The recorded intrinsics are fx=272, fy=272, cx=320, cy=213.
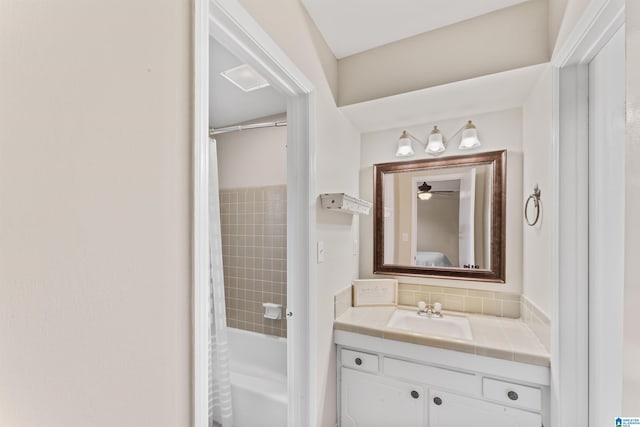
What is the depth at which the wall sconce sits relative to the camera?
5.84ft

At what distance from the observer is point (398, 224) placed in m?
2.05

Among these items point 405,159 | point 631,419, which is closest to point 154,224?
point 631,419

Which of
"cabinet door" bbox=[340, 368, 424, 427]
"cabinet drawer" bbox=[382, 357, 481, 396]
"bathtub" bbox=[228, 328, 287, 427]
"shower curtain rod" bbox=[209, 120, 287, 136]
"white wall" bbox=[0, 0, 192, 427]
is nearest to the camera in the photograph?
"white wall" bbox=[0, 0, 192, 427]

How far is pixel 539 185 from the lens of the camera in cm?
142

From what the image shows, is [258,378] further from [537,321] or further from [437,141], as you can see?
[437,141]

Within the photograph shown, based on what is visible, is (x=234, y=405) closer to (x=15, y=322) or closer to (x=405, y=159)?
(x=15, y=322)

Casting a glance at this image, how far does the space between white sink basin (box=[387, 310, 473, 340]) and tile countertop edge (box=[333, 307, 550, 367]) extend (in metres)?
0.05

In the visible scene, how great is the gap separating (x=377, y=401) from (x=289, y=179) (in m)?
1.35

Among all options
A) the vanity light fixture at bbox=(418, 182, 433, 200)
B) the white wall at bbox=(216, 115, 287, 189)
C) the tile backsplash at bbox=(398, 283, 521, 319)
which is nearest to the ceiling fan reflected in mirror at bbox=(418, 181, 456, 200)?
the vanity light fixture at bbox=(418, 182, 433, 200)

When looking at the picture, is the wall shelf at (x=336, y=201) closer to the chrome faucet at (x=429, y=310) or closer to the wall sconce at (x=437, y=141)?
the wall sconce at (x=437, y=141)

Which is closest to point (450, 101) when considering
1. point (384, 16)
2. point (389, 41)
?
point (389, 41)

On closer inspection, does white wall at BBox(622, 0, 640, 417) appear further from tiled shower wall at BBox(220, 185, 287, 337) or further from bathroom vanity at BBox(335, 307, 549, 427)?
tiled shower wall at BBox(220, 185, 287, 337)

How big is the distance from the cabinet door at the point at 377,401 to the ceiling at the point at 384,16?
1.96 metres

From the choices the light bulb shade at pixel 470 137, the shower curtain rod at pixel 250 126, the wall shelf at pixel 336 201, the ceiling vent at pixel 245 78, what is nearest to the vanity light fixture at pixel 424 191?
the light bulb shade at pixel 470 137
